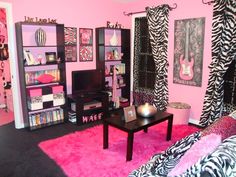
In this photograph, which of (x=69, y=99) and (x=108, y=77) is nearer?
(x=69, y=99)

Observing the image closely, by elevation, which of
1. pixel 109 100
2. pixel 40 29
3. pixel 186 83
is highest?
pixel 40 29

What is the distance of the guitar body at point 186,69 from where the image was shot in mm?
3964

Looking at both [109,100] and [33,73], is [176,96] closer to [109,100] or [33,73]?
[109,100]

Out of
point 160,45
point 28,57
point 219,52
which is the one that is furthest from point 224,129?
point 28,57

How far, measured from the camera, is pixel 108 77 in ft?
15.9

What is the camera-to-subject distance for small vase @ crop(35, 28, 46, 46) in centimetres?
361

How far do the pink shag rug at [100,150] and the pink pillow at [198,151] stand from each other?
1125 millimetres

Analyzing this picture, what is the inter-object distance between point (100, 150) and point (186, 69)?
7.22 feet

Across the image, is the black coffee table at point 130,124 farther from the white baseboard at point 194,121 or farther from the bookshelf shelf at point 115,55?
the bookshelf shelf at point 115,55

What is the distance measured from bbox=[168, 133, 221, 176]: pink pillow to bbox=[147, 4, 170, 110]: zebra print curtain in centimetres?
289

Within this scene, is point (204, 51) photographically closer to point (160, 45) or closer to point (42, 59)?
point (160, 45)

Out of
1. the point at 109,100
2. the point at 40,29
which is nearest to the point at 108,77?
the point at 109,100

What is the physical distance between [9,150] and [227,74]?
11.5 ft

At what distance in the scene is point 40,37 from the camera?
362 cm
